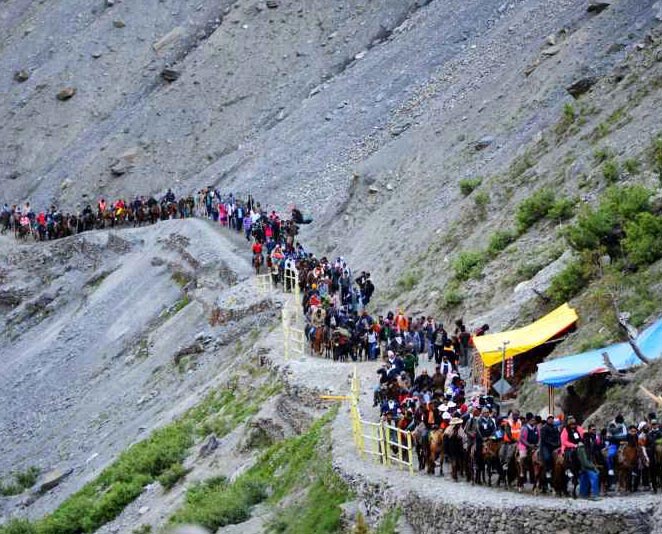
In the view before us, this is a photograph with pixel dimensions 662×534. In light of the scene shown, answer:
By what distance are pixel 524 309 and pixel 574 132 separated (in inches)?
463

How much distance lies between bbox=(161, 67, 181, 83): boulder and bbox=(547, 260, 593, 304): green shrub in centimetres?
4550

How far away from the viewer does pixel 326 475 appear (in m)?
28.0

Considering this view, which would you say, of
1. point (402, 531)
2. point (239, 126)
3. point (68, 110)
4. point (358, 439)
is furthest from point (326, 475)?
point (68, 110)

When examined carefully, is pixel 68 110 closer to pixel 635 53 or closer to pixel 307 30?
pixel 307 30

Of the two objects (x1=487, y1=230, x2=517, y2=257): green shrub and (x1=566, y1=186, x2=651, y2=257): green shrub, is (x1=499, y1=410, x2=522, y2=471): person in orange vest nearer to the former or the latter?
(x1=566, y1=186, x2=651, y2=257): green shrub

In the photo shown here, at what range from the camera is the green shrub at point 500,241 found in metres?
39.9

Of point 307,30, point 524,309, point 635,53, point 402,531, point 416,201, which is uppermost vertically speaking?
point 307,30

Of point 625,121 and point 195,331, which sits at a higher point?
point 625,121

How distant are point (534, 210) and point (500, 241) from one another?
112 centimetres

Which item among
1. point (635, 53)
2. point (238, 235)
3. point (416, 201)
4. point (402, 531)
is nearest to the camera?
point (402, 531)

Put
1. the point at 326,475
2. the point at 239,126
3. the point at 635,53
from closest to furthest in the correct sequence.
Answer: the point at 326,475 → the point at 635,53 → the point at 239,126

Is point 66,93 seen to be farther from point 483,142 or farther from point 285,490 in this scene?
point 285,490

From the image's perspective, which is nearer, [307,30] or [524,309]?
[524,309]

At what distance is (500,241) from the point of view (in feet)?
131
